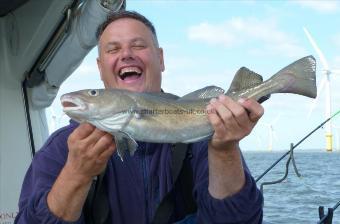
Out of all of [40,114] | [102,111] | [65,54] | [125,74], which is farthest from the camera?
[40,114]

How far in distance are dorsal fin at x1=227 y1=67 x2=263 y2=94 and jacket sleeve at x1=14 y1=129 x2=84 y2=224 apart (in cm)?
94

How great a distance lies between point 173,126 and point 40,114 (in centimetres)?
445

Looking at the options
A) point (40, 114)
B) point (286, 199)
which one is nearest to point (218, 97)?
point (40, 114)

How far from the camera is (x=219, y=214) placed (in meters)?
2.85

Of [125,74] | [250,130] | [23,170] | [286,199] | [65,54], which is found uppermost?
[65,54]

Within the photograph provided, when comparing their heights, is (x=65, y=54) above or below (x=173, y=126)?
above

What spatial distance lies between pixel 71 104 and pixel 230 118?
75 centimetres

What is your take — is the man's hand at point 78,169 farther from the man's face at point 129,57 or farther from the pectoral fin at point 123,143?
the man's face at point 129,57

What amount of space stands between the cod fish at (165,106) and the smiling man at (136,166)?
0.26 ft

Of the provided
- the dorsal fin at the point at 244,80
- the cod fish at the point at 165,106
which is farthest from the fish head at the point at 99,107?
the dorsal fin at the point at 244,80

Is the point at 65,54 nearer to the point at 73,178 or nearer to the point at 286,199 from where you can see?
the point at 73,178

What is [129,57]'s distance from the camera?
3.04m

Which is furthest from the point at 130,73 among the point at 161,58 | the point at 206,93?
the point at 206,93

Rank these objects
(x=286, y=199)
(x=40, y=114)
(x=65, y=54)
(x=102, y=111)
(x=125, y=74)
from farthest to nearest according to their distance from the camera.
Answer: (x=286, y=199) → (x=40, y=114) → (x=65, y=54) → (x=125, y=74) → (x=102, y=111)
